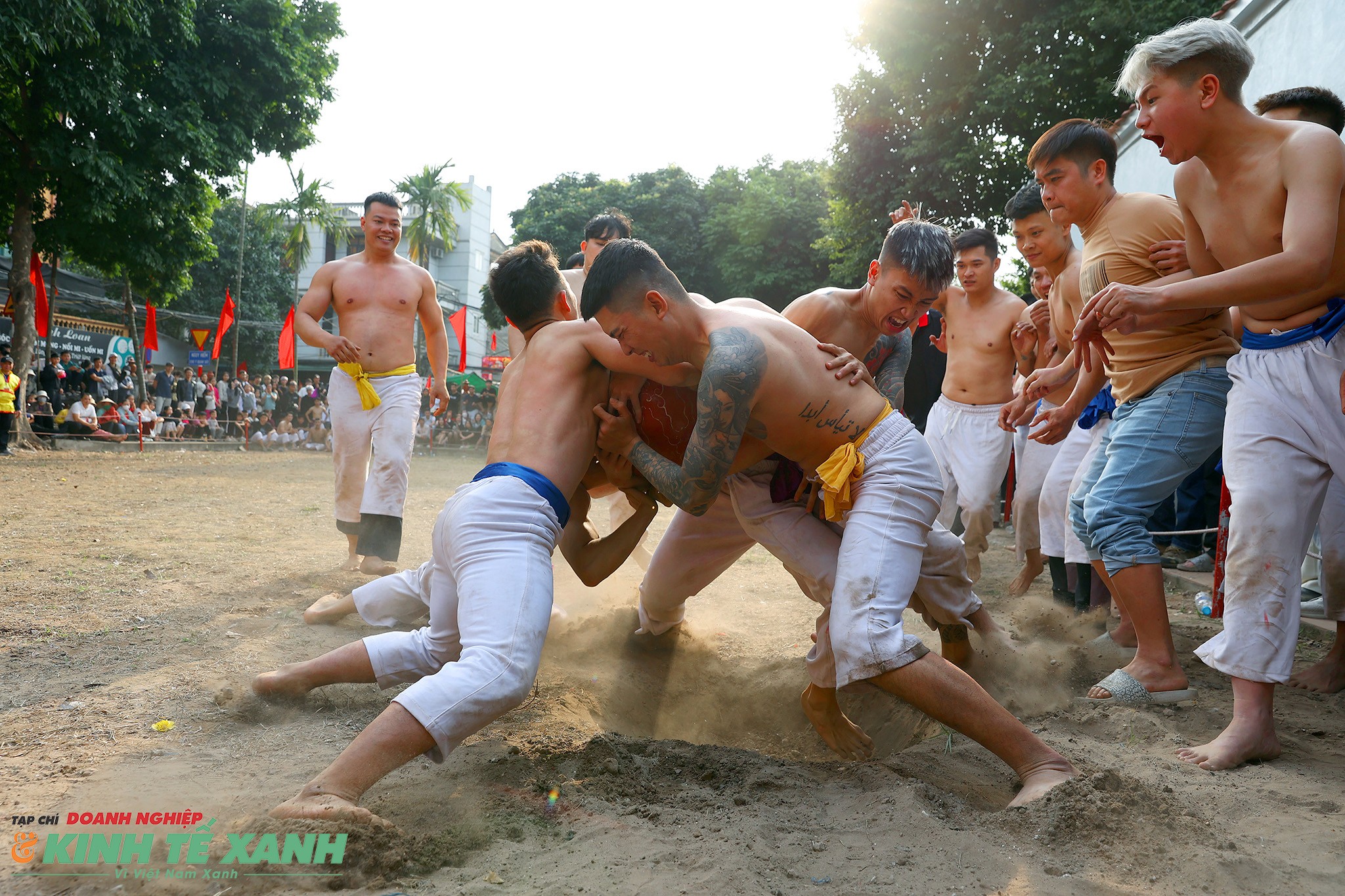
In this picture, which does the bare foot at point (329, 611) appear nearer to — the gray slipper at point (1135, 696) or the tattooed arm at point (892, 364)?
the tattooed arm at point (892, 364)

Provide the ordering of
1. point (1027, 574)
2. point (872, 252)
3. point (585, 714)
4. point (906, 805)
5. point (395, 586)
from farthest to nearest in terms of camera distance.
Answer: point (872, 252)
point (1027, 574)
point (395, 586)
point (585, 714)
point (906, 805)

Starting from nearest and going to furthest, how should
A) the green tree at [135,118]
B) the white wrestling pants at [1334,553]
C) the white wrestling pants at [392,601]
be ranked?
the white wrestling pants at [1334,553] → the white wrestling pants at [392,601] → the green tree at [135,118]

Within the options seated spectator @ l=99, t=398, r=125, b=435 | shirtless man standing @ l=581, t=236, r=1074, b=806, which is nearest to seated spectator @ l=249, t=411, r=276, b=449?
seated spectator @ l=99, t=398, r=125, b=435

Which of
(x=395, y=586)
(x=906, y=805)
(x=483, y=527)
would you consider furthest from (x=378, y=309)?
(x=906, y=805)

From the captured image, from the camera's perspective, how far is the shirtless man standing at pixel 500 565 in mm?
2113

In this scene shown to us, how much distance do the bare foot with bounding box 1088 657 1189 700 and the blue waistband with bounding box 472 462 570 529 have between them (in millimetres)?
2017

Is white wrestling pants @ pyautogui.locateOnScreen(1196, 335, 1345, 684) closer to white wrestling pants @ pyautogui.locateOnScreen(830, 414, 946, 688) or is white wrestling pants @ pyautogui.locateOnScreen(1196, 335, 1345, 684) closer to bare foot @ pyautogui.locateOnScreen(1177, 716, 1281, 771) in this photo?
bare foot @ pyautogui.locateOnScreen(1177, 716, 1281, 771)

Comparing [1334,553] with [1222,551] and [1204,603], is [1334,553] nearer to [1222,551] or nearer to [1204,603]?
[1222,551]

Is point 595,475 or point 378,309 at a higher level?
point 378,309

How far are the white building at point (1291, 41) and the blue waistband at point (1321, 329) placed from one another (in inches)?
121

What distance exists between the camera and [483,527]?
2.55 meters

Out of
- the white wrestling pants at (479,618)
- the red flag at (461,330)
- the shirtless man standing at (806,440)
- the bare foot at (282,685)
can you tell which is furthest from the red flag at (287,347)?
the shirtless man standing at (806,440)

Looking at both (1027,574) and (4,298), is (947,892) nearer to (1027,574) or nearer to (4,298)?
(1027,574)

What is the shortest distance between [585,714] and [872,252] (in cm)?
1647
